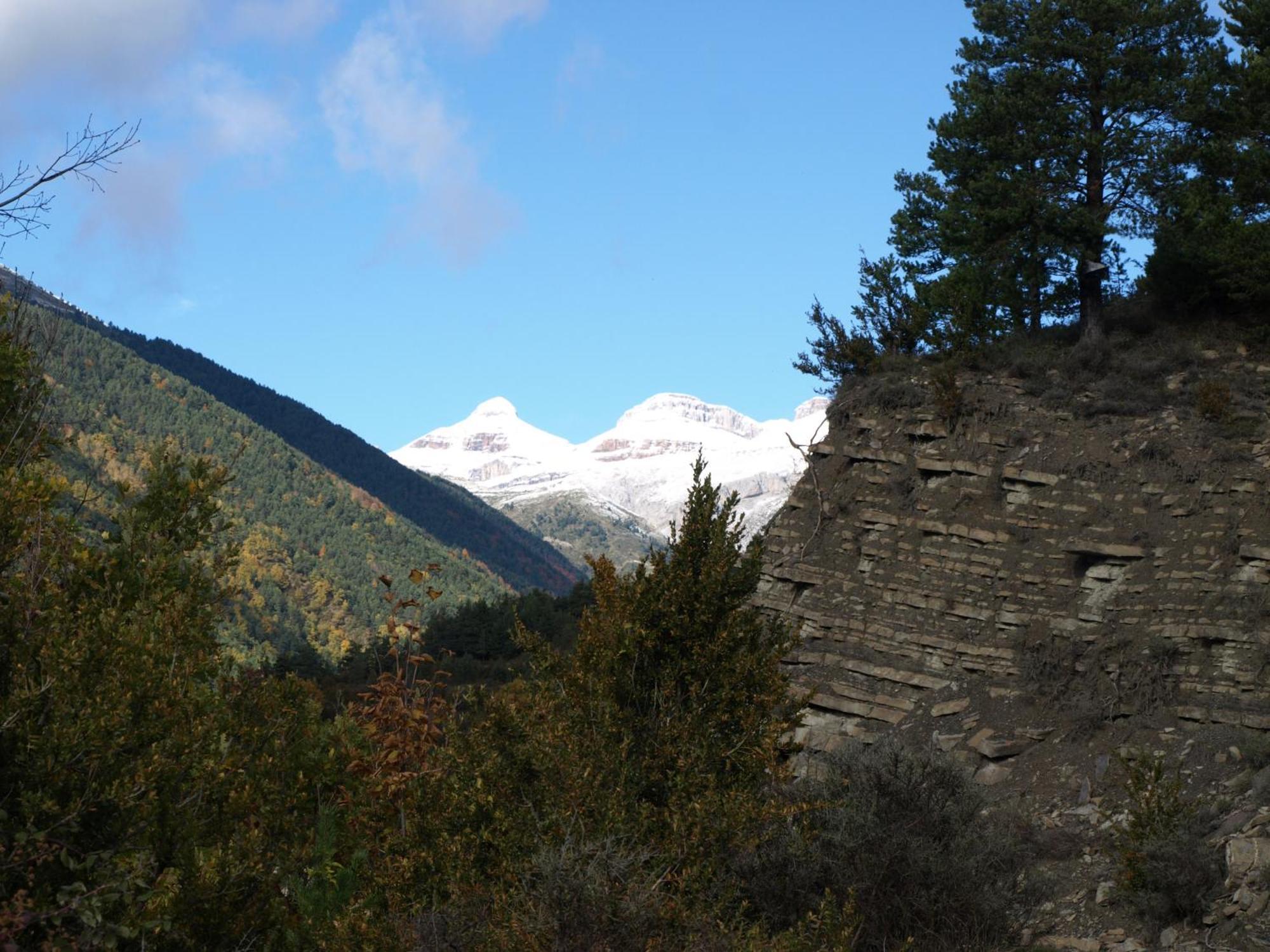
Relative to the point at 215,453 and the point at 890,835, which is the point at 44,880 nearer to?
the point at 890,835

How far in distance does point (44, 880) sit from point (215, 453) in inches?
5552

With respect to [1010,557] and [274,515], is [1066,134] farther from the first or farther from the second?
[274,515]

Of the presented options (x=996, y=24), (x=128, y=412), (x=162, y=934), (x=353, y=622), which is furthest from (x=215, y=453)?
(x=162, y=934)

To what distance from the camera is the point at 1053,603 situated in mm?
15625

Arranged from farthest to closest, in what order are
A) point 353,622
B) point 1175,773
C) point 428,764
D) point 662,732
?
1. point 353,622
2. point 1175,773
3. point 428,764
4. point 662,732

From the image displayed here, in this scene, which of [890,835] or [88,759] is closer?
[88,759]

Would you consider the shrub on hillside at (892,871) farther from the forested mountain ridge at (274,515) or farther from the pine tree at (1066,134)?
the forested mountain ridge at (274,515)

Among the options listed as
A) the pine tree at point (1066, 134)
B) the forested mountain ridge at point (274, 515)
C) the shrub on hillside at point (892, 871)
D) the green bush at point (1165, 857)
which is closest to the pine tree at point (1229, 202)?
the pine tree at point (1066, 134)

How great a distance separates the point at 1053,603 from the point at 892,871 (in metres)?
6.54

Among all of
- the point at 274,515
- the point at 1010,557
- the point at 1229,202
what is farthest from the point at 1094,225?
the point at 274,515

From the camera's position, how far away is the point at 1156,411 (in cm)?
1691

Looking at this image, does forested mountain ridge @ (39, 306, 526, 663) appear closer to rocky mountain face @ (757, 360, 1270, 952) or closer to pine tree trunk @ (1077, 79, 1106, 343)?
rocky mountain face @ (757, 360, 1270, 952)

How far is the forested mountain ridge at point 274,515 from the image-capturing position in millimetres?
105438

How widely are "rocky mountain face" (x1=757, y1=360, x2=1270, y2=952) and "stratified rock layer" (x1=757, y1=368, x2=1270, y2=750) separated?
0.03 meters
